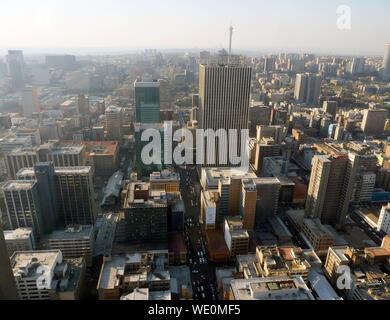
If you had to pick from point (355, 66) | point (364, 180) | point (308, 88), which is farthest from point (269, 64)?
point (364, 180)

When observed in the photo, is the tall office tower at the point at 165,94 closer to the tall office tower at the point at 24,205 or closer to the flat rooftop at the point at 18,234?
the tall office tower at the point at 24,205

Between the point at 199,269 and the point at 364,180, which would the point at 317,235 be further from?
the point at 364,180

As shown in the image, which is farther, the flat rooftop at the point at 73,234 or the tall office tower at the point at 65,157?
the tall office tower at the point at 65,157

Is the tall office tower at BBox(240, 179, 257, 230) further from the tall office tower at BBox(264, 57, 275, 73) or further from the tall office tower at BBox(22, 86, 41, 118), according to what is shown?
the tall office tower at BBox(264, 57, 275, 73)

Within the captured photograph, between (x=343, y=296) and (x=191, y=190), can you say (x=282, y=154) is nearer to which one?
(x=191, y=190)

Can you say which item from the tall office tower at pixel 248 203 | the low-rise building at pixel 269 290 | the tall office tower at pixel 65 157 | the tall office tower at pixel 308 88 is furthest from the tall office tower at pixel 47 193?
the tall office tower at pixel 308 88

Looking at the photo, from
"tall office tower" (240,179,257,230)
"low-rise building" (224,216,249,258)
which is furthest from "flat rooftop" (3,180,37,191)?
"tall office tower" (240,179,257,230)
